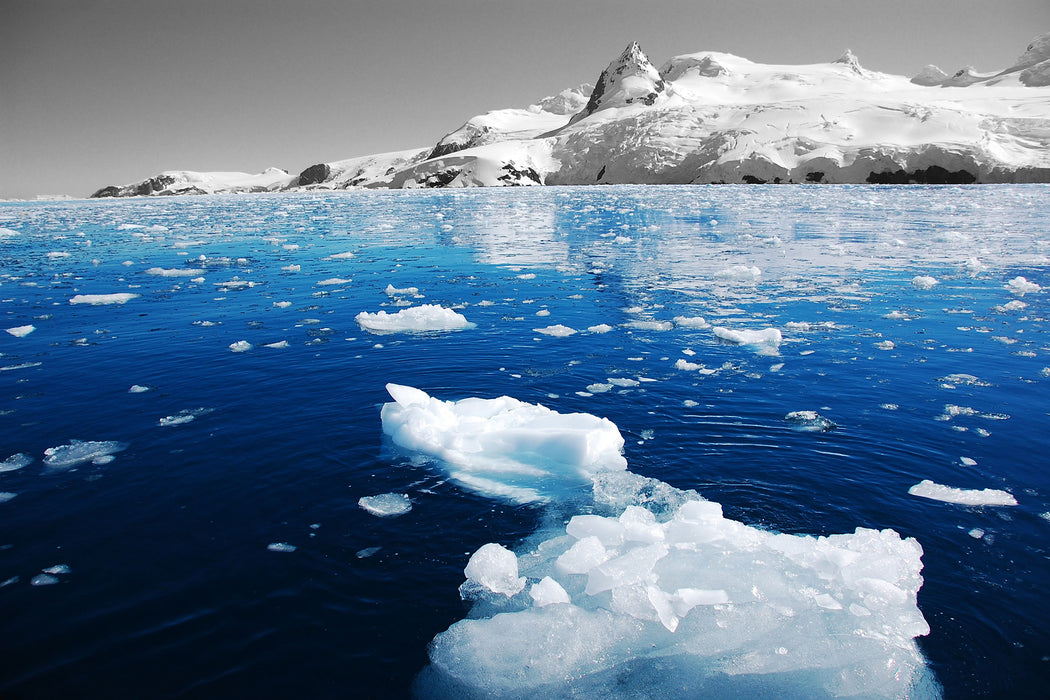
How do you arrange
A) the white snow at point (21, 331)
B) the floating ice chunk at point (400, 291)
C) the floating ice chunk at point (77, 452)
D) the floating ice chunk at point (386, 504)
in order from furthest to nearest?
the floating ice chunk at point (400, 291) < the white snow at point (21, 331) < the floating ice chunk at point (77, 452) < the floating ice chunk at point (386, 504)

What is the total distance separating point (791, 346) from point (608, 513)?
19.0 ft

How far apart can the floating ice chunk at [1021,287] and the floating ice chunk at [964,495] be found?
994 cm

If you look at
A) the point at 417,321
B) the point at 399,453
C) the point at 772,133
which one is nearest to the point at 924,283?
the point at 417,321

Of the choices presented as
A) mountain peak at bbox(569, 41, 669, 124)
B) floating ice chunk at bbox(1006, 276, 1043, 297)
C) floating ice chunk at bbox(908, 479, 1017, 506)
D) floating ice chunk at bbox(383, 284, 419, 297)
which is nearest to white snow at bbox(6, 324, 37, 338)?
floating ice chunk at bbox(383, 284, 419, 297)

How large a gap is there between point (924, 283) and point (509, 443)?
12.4 m

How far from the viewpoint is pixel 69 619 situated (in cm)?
392

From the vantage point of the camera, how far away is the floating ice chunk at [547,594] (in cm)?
392

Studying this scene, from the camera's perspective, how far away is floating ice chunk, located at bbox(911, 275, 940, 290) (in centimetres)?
1379

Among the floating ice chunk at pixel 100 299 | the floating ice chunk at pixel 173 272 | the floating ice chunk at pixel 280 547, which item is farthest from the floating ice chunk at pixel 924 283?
the floating ice chunk at pixel 173 272

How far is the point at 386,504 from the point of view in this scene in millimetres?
5199

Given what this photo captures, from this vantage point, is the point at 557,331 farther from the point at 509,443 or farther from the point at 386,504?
the point at 386,504

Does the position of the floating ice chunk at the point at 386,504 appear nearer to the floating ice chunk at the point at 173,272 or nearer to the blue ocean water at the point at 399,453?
the blue ocean water at the point at 399,453

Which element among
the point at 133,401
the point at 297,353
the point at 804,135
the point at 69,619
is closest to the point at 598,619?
the point at 69,619

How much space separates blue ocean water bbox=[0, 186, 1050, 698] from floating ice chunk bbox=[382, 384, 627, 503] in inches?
12.3
